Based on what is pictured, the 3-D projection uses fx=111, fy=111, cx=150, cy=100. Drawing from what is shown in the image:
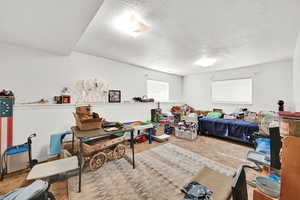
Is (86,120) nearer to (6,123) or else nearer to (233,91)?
(6,123)

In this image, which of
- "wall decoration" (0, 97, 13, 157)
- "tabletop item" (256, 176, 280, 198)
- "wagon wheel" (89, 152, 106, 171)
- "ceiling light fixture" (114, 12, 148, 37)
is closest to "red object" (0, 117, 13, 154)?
"wall decoration" (0, 97, 13, 157)

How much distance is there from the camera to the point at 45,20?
1448mm

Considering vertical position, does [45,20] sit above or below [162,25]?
below

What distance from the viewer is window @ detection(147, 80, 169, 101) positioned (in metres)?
4.65

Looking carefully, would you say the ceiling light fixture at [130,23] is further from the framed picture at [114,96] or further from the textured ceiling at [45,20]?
the framed picture at [114,96]

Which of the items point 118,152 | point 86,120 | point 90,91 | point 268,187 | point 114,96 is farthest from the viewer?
point 114,96

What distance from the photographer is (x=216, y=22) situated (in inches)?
67.4

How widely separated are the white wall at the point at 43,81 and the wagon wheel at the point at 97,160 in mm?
1259

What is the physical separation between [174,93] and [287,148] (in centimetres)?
514

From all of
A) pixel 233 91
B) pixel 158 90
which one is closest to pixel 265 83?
pixel 233 91

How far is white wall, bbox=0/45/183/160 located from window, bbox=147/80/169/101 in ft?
5.08

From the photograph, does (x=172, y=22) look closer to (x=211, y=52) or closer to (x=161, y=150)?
(x=211, y=52)

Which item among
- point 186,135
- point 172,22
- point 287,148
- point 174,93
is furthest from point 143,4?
point 174,93

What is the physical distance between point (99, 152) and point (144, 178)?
3.07ft
